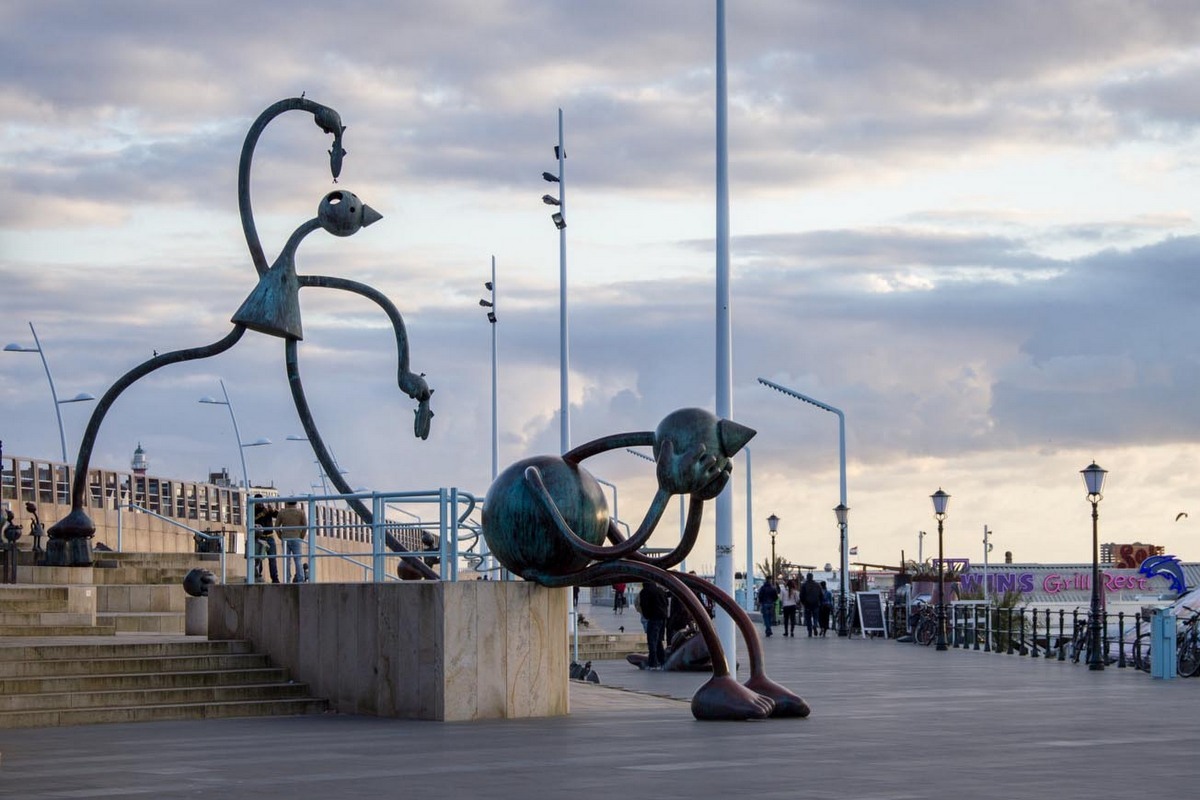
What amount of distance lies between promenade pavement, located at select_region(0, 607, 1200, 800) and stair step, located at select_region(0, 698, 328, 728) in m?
0.50

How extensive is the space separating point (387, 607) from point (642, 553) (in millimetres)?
3142

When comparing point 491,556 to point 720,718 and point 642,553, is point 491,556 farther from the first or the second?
point 720,718

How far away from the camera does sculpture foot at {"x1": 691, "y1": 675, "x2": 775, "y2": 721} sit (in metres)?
18.3

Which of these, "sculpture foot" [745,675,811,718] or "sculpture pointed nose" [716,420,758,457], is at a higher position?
"sculpture pointed nose" [716,420,758,457]

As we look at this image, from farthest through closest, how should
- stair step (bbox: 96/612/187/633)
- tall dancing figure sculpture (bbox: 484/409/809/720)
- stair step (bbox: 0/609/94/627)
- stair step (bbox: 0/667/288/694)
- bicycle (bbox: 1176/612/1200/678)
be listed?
1. stair step (bbox: 96/612/187/633)
2. bicycle (bbox: 1176/612/1200/678)
3. stair step (bbox: 0/609/94/627)
4. stair step (bbox: 0/667/288/694)
5. tall dancing figure sculpture (bbox: 484/409/809/720)

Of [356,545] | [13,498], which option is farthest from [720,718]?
[356,545]

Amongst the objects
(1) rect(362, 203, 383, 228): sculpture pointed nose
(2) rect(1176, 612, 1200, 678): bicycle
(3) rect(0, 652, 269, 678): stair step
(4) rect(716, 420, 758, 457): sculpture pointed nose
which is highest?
(1) rect(362, 203, 383, 228): sculpture pointed nose

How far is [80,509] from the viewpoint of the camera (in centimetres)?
2512

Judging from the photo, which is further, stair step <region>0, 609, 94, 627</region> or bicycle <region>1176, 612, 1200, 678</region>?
bicycle <region>1176, 612, 1200, 678</region>

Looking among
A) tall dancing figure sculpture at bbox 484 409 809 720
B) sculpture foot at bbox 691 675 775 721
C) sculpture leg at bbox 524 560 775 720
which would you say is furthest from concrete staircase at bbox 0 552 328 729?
sculpture foot at bbox 691 675 775 721

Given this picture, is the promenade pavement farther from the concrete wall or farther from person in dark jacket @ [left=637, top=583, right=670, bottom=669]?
person in dark jacket @ [left=637, top=583, right=670, bottom=669]

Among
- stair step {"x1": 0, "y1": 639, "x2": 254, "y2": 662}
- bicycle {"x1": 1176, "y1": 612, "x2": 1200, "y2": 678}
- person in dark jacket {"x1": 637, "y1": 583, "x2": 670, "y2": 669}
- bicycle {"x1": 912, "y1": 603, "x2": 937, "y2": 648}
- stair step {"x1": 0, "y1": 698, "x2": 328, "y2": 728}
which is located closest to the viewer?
stair step {"x1": 0, "y1": 698, "x2": 328, "y2": 728}

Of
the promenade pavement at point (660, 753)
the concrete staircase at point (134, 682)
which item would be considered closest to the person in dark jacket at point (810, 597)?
the promenade pavement at point (660, 753)

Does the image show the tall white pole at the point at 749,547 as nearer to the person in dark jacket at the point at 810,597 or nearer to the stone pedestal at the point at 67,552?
the person in dark jacket at the point at 810,597
